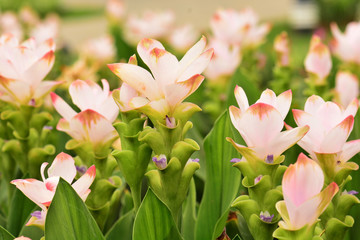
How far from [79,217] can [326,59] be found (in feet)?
2.74

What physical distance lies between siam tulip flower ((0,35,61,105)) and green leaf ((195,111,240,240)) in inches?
13.2

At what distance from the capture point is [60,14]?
1561 centimetres

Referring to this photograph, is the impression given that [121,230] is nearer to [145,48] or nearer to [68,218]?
[68,218]

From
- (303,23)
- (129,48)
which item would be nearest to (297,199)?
(129,48)

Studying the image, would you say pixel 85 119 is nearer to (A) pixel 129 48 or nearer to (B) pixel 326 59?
(B) pixel 326 59

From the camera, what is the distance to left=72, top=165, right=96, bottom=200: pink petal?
2.59ft

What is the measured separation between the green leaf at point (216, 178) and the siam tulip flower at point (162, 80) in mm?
218

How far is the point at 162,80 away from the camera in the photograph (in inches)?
31.6

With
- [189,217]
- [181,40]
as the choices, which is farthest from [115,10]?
[189,217]

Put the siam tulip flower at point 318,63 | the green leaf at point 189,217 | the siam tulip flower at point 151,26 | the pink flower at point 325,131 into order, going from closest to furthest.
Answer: the pink flower at point 325,131 → the green leaf at point 189,217 → the siam tulip flower at point 318,63 → the siam tulip flower at point 151,26

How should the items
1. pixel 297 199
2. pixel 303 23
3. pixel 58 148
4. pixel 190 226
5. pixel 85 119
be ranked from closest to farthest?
pixel 297 199 → pixel 85 119 → pixel 190 226 → pixel 58 148 → pixel 303 23

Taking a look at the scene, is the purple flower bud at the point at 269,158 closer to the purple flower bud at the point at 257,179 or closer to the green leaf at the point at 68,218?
the purple flower bud at the point at 257,179

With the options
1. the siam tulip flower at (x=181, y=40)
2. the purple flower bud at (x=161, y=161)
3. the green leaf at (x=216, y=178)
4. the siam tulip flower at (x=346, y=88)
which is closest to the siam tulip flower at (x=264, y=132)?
the purple flower bud at (x=161, y=161)

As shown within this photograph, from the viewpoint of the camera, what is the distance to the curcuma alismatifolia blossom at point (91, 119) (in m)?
0.92
